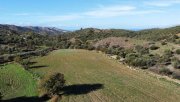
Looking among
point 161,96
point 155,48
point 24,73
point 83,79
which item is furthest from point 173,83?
point 155,48

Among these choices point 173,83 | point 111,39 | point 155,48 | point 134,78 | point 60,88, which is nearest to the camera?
point 60,88

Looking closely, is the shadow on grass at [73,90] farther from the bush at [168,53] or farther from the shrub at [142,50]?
the shrub at [142,50]

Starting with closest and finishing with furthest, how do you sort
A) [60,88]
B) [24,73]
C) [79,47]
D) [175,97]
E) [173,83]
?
[175,97] < [60,88] < [173,83] < [24,73] < [79,47]

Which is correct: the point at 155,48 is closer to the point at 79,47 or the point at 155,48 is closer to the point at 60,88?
the point at 79,47

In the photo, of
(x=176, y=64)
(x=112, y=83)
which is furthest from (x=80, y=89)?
(x=176, y=64)

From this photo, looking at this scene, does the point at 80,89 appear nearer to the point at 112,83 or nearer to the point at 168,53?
the point at 112,83

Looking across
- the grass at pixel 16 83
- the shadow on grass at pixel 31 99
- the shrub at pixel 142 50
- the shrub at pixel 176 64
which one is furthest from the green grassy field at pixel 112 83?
the shrub at pixel 142 50

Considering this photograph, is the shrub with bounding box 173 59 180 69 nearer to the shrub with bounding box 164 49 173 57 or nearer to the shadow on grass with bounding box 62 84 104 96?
the shrub with bounding box 164 49 173 57
